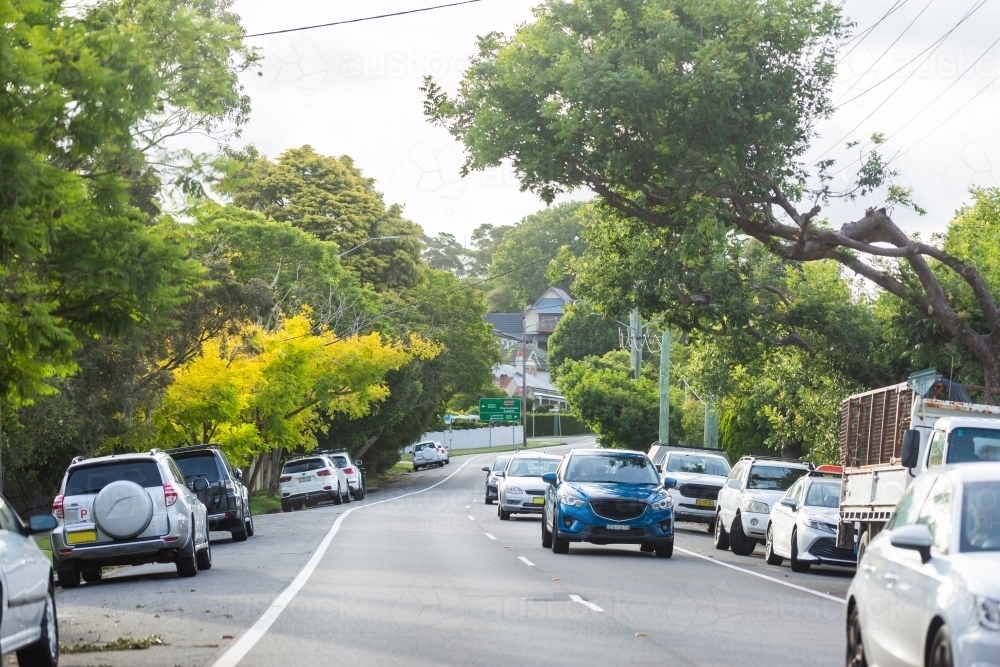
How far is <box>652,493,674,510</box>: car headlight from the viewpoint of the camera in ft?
73.6

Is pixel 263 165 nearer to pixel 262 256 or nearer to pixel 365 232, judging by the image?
pixel 365 232

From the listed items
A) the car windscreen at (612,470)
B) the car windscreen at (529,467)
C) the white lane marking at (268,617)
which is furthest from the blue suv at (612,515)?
the car windscreen at (529,467)

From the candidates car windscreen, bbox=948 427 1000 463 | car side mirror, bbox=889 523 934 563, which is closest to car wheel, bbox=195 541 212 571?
car windscreen, bbox=948 427 1000 463

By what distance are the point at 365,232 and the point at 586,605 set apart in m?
52.6

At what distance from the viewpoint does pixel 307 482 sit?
147ft

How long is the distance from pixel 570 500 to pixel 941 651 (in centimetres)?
1518

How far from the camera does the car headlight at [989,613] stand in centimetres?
688

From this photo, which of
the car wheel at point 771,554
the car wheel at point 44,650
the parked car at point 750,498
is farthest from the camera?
the parked car at point 750,498

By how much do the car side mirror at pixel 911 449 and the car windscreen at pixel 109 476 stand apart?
30.9 feet

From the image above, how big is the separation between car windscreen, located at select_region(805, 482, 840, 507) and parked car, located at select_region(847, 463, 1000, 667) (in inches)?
509

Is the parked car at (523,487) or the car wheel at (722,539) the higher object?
the parked car at (523,487)

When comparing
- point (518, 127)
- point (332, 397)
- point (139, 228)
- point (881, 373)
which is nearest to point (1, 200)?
point (139, 228)

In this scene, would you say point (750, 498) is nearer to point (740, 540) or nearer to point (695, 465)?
point (740, 540)

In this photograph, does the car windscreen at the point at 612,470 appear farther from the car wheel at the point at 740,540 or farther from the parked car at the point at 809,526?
the car wheel at the point at 740,540
